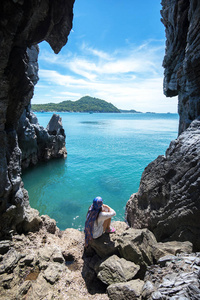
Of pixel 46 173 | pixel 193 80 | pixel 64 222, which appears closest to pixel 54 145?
pixel 46 173

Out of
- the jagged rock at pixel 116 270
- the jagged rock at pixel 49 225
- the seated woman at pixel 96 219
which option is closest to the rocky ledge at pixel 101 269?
the jagged rock at pixel 116 270

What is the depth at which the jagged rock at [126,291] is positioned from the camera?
454 centimetres

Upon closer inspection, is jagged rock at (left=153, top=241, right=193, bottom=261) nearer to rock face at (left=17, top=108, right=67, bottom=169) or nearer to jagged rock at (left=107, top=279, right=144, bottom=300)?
jagged rock at (left=107, top=279, right=144, bottom=300)

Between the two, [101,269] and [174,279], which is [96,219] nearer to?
[101,269]

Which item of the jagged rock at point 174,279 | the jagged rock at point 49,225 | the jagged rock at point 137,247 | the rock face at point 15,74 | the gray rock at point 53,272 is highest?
the rock face at point 15,74

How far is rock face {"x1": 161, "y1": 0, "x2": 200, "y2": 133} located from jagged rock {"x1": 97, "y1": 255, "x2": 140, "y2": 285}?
26.8 ft

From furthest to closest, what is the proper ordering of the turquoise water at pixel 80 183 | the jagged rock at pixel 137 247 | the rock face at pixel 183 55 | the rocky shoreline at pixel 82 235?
the turquoise water at pixel 80 183 → the rock face at pixel 183 55 → the jagged rock at pixel 137 247 → the rocky shoreline at pixel 82 235

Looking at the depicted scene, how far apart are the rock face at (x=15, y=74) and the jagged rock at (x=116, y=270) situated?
4.33 meters

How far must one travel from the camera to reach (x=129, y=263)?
19.2 feet

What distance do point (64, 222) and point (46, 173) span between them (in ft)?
38.6

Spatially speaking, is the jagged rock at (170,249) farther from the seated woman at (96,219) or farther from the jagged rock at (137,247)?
the seated woman at (96,219)

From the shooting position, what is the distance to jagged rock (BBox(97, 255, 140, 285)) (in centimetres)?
549

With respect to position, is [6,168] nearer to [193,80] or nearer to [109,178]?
[193,80]

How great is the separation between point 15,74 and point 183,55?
11.7 m
